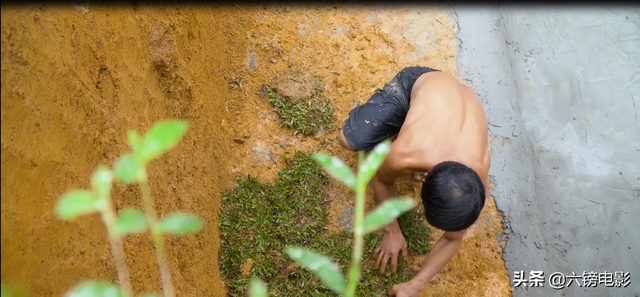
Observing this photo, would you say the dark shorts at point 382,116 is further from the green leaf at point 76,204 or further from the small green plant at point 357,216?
the green leaf at point 76,204

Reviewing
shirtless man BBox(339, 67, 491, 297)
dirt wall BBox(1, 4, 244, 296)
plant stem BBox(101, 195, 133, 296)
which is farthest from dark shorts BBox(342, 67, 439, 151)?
plant stem BBox(101, 195, 133, 296)

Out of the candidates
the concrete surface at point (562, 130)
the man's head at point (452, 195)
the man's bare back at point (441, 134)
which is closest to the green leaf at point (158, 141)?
the man's head at point (452, 195)

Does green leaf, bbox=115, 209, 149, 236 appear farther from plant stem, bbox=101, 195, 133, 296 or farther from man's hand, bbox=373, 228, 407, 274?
man's hand, bbox=373, 228, 407, 274

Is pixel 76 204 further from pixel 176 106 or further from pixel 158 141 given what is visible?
pixel 176 106

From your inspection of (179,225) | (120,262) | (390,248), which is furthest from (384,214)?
(390,248)

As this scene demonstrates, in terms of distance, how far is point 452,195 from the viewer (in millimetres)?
1966

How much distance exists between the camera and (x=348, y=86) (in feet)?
10.3

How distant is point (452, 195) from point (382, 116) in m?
0.75

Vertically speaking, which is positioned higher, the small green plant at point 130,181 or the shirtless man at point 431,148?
the small green plant at point 130,181

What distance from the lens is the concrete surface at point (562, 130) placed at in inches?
116

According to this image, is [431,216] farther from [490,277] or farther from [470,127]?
[490,277]

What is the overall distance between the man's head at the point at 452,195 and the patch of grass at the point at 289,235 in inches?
33.0

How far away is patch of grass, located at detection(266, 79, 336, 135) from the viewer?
303 centimetres

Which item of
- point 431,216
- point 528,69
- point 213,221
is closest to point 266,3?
point 213,221
